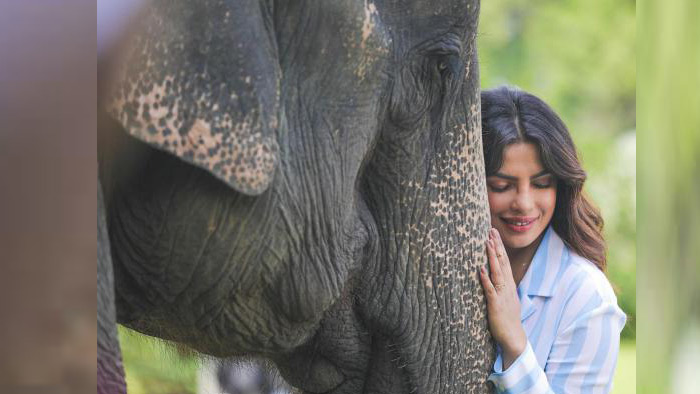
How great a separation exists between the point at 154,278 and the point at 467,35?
0.56 meters

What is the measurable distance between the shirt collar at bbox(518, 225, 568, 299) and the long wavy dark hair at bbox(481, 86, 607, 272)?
5 centimetres

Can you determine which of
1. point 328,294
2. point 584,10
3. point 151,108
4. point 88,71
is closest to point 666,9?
point 88,71

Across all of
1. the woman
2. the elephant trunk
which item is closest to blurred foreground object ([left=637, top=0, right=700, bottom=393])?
the elephant trunk

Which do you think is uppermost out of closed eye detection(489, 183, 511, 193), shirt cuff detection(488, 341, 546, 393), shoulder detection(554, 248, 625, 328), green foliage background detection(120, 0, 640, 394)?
green foliage background detection(120, 0, 640, 394)

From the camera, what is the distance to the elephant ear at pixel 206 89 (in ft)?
3.21

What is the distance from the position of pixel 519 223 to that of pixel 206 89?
102cm

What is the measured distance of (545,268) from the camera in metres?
1.92

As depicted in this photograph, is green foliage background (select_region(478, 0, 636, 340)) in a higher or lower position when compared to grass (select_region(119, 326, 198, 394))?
higher

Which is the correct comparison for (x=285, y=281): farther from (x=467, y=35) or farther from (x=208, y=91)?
(x=467, y=35)

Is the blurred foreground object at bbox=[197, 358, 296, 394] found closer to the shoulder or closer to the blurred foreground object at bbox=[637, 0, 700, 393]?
the shoulder

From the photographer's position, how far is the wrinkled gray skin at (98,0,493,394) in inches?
40.8

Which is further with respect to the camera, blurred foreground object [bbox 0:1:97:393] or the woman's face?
the woman's face

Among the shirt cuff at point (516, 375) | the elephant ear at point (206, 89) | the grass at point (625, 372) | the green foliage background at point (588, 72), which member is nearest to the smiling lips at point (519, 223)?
the shirt cuff at point (516, 375)

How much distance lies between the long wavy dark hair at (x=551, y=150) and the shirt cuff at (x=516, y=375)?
0.48 metres
